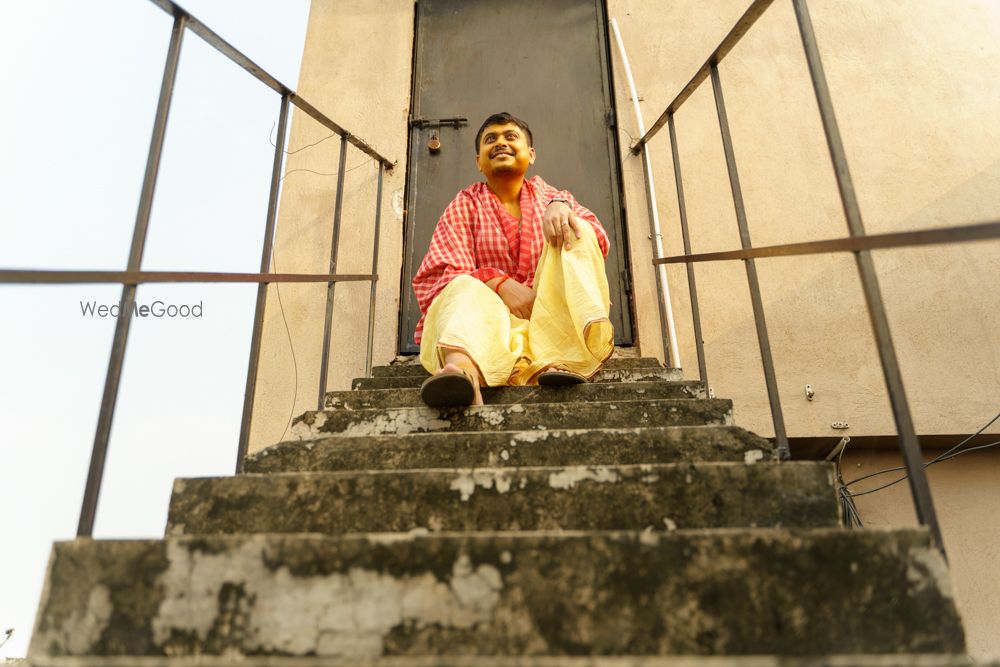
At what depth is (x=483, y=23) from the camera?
3.77 metres

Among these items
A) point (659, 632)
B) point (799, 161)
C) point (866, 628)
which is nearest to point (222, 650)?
point (659, 632)

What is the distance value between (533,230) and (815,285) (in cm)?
145

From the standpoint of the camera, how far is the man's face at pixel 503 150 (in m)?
2.47

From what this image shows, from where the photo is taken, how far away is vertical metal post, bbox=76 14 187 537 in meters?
1.19

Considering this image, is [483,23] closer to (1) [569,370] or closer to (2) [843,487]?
(1) [569,370]

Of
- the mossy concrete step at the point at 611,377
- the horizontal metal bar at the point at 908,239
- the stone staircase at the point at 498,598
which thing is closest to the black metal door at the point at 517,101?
the mossy concrete step at the point at 611,377

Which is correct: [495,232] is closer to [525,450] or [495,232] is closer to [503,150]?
[503,150]

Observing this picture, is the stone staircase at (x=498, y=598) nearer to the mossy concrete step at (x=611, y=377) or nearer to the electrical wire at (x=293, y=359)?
the mossy concrete step at (x=611, y=377)

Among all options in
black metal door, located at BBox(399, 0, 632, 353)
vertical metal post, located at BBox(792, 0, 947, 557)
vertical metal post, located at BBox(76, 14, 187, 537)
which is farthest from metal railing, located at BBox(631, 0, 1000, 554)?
black metal door, located at BBox(399, 0, 632, 353)

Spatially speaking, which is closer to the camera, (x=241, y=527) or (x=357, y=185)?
(x=241, y=527)

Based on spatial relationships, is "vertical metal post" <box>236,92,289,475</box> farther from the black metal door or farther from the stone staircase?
the black metal door

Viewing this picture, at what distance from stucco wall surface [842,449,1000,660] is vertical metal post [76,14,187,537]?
2480 millimetres

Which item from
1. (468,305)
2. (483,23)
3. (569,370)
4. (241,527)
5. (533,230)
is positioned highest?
(483,23)

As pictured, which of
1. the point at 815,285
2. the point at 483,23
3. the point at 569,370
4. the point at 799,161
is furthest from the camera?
the point at 483,23
